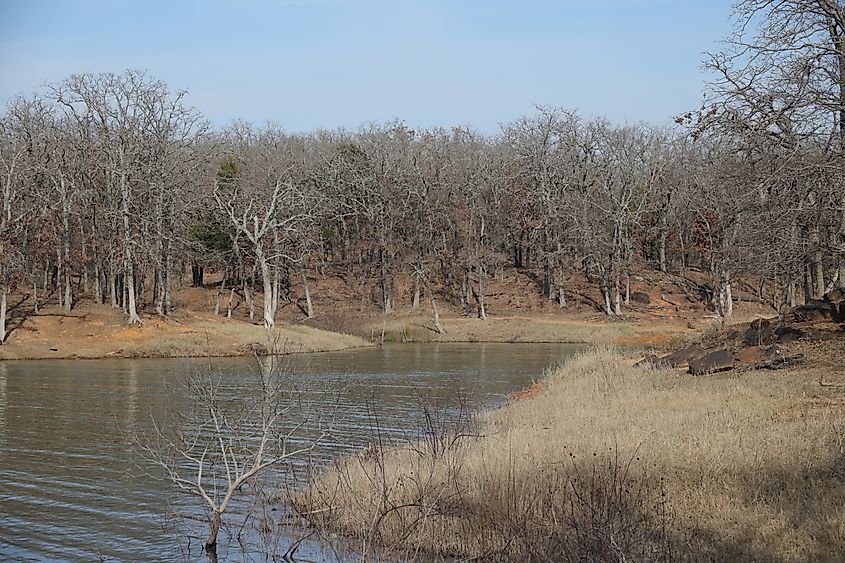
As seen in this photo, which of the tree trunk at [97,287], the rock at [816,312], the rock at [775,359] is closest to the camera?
the rock at [775,359]

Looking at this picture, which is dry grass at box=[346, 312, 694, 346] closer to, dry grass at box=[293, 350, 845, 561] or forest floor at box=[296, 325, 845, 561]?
forest floor at box=[296, 325, 845, 561]

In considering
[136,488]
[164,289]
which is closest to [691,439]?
[136,488]

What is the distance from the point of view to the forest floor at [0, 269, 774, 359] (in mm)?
42969

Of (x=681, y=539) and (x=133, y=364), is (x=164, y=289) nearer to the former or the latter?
(x=133, y=364)

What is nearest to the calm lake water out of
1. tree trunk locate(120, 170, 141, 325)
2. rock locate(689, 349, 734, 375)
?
rock locate(689, 349, 734, 375)

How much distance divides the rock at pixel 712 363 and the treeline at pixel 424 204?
8.46 feet

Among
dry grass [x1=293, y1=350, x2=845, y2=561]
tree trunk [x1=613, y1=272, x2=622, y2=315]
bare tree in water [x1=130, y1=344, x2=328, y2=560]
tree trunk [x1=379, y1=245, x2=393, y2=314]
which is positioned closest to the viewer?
dry grass [x1=293, y1=350, x2=845, y2=561]

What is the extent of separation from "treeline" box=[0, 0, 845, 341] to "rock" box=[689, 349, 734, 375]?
2.58m

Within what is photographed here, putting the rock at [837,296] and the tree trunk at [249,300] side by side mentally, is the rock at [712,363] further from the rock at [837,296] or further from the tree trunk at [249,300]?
the tree trunk at [249,300]

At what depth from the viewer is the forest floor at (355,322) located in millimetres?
42969

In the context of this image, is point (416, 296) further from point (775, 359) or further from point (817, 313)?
point (775, 359)

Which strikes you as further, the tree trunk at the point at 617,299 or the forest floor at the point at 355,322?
the tree trunk at the point at 617,299

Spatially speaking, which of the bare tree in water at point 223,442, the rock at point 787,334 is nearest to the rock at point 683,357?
the rock at point 787,334

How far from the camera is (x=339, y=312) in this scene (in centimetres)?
6309
